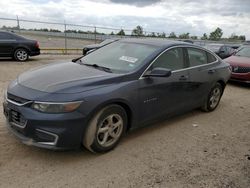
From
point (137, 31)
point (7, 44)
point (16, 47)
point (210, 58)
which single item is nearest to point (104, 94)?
point (210, 58)

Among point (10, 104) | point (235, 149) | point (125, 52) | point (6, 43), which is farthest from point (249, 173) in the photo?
point (6, 43)

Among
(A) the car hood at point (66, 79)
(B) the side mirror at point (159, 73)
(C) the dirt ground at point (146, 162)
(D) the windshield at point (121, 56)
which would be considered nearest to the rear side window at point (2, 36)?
(C) the dirt ground at point (146, 162)

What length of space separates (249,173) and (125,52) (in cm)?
268

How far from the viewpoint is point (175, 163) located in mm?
3986

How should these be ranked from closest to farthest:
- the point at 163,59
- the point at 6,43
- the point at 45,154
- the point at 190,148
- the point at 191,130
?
the point at 45,154 < the point at 190,148 < the point at 163,59 < the point at 191,130 < the point at 6,43

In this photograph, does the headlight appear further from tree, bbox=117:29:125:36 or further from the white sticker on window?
tree, bbox=117:29:125:36

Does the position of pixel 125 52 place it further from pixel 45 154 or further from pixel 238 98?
pixel 238 98

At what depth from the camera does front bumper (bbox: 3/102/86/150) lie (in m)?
3.48

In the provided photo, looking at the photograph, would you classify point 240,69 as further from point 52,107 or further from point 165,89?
point 52,107

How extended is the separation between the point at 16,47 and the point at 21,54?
394 mm

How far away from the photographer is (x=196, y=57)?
5793mm

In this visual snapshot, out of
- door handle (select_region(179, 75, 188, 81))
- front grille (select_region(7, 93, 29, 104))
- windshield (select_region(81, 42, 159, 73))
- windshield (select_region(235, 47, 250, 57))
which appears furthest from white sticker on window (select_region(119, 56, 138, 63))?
windshield (select_region(235, 47, 250, 57))

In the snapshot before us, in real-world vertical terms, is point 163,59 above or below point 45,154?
above

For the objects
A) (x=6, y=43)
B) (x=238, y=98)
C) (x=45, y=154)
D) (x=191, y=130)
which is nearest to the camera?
(x=45, y=154)
